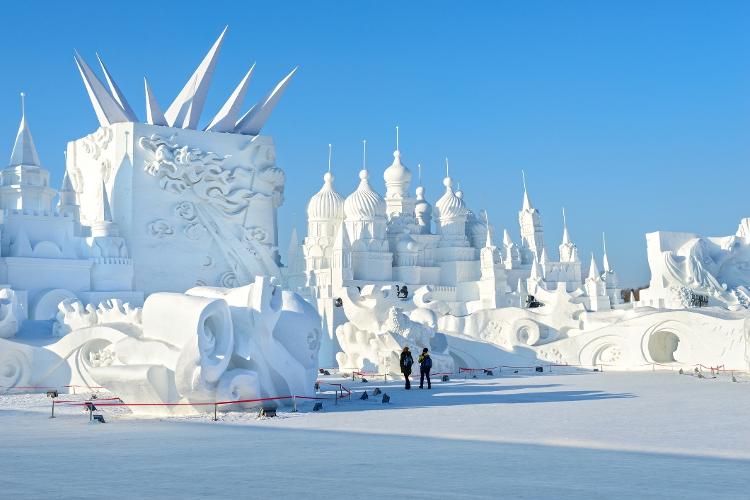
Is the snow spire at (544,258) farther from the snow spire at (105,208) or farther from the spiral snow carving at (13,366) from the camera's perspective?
the spiral snow carving at (13,366)

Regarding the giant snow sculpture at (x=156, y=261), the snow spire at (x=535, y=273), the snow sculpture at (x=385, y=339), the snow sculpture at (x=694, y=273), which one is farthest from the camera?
the snow spire at (x=535, y=273)

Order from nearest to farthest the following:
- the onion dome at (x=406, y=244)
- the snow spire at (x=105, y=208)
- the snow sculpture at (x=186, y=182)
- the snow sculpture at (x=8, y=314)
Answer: the snow sculpture at (x=8, y=314), the snow spire at (x=105, y=208), the snow sculpture at (x=186, y=182), the onion dome at (x=406, y=244)

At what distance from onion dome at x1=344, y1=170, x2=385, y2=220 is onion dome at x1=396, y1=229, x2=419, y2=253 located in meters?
2.49

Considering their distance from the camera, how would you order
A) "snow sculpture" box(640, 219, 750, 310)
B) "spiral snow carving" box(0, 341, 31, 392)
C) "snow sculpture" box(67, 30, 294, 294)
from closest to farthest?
"spiral snow carving" box(0, 341, 31, 392) → "snow sculpture" box(67, 30, 294, 294) → "snow sculpture" box(640, 219, 750, 310)

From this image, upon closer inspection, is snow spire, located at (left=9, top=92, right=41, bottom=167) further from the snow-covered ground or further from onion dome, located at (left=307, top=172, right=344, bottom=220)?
onion dome, located at (left=307, top=172, right=344, bottom=220)

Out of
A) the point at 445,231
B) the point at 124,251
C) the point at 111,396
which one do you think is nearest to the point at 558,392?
the point at 111,396

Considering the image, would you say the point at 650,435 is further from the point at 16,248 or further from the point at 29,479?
the point at 16,248

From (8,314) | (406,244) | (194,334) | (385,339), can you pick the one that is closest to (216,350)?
(194,334)

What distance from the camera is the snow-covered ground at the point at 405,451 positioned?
22.0 ft

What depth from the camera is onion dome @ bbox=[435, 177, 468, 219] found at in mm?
56781

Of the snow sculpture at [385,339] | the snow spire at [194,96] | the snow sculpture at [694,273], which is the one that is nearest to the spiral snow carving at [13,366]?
the snow sculpture at [385,339]

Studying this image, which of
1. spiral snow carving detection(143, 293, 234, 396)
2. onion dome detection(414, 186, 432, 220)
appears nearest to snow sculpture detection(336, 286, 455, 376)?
spiral snow carving detection(143, 293, 234, 396)

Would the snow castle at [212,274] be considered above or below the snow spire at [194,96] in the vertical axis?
below

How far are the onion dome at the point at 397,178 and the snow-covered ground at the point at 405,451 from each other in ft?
140
